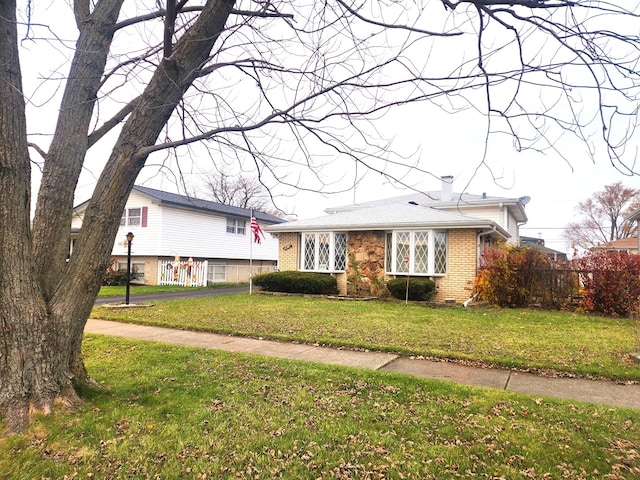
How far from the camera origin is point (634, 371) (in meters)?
5.21

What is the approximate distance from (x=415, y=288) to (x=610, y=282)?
199 inches

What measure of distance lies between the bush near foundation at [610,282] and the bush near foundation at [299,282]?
25.3 feet

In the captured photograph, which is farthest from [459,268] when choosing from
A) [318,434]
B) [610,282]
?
[318,434]

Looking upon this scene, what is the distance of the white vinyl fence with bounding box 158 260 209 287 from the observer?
20.0 meters

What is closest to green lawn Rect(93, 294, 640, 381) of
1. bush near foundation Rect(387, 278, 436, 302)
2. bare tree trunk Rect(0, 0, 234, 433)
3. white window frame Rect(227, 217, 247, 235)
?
bush near foundation Rect(387, 278, 436, 302)

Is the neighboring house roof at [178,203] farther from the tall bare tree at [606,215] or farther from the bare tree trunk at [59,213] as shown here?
the tall bare tree at [606,215]

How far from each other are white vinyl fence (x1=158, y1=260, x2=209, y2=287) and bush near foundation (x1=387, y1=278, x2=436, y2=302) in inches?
407

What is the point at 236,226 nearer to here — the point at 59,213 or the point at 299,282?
the point at 299,282

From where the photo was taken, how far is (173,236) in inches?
808

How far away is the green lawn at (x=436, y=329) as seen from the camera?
590cm

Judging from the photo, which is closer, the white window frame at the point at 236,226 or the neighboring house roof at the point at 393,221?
the neighboring house roof at the point at 393,221

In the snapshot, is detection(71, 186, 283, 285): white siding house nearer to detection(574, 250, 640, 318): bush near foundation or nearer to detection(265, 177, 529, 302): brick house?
detection(265, 177, 529, 302): brick house

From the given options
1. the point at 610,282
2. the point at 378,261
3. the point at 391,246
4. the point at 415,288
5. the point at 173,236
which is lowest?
the point at 415,288

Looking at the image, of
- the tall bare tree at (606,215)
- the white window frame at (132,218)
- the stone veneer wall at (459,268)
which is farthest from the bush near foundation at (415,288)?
the tall bare tree at (606,215)
